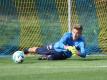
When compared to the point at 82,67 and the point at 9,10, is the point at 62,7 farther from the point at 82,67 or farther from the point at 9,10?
the point at 82,67

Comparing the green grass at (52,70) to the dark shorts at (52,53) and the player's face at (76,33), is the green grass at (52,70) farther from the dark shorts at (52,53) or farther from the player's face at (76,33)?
the player's face at (76,33)

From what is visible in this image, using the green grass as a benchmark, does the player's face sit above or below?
above

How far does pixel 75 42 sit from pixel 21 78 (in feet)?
16.2

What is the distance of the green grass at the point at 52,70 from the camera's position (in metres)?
11.4

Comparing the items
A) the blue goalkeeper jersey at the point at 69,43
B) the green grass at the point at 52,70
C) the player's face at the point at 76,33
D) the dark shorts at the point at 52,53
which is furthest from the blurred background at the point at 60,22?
the green grass at the point at 52,70

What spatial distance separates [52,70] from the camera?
1278 cm

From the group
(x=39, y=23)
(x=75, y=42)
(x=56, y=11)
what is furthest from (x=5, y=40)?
(x=75, y=42)

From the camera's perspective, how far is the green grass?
37.6 feet

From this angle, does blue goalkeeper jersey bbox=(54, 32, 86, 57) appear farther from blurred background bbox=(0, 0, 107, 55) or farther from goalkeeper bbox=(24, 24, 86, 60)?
blurred background bbox=(0, 0, 107, 55)

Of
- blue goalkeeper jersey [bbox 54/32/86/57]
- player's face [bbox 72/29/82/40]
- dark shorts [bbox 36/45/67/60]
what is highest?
player's face [bbox 72/29/82/40]

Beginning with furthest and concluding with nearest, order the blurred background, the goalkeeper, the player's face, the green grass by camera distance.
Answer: the blurred background
the goalkeeper
the player's face
the green grass

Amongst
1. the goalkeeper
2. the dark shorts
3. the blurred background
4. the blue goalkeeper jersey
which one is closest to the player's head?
the goalkeeper

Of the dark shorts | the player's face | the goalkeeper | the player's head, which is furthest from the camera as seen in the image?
the dark shorts

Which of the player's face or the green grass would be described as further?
the player's face
